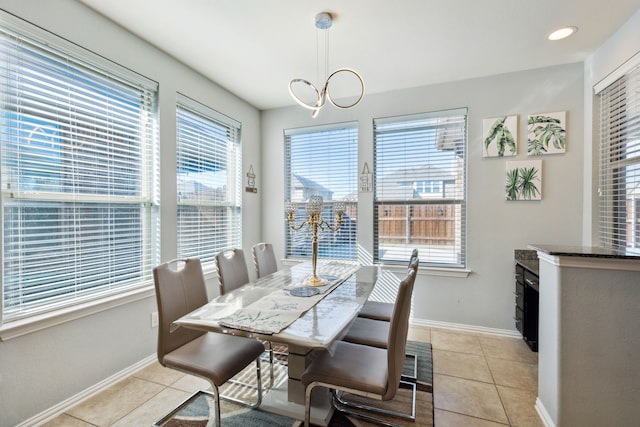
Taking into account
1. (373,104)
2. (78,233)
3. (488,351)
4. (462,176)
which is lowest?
(488,351)

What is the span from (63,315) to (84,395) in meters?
0.61

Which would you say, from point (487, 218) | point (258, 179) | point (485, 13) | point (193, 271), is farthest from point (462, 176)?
point (193, 271)

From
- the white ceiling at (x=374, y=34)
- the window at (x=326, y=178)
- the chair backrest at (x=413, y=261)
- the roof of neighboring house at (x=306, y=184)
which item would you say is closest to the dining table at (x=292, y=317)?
the chair backrest at (x=413, y=261)

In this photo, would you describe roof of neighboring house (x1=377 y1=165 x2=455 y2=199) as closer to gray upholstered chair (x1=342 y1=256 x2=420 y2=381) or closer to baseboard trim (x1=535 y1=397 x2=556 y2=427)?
gray upholstered chair (x1=342 y1=256 x2=420 y2=381)

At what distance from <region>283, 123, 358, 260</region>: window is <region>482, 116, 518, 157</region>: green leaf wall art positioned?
4.65ft

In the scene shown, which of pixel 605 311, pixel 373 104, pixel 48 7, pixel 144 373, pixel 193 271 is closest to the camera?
pixel 605 311

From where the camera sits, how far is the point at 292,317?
4.95ft

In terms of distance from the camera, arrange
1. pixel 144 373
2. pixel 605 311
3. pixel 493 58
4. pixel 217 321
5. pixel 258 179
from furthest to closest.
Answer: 1. pixel 258 179
2. pixel 493 58
3. pixel 144 373
4. pixel 605 311
5. pixel 217 321

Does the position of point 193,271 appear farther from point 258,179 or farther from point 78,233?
point 258,179

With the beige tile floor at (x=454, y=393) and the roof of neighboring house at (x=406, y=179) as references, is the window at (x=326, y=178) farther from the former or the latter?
the beige tile floor at (x=454, y=393)

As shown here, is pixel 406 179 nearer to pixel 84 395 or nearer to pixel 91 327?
pixel 91 327

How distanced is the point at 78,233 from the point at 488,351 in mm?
3526

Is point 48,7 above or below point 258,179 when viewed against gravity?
above

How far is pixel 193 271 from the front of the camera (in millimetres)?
1988
